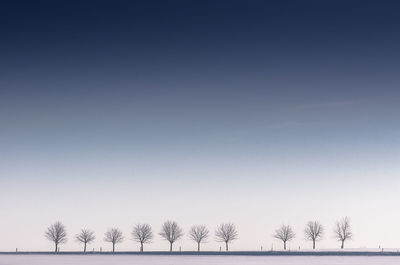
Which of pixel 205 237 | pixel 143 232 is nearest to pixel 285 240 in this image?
pixel 205 237

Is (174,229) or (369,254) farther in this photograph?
(174,229)

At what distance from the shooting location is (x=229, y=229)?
15888cm

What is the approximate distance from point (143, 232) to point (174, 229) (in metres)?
8.32

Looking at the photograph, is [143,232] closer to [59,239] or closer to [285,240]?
[59,239]
